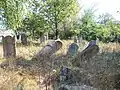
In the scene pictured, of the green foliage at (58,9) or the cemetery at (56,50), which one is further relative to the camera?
the green foliage at (58,9)

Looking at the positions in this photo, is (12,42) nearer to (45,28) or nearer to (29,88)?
(29,88)

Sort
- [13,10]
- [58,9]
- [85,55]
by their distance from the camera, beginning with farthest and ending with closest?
[58,9], [13,10], [85,55]

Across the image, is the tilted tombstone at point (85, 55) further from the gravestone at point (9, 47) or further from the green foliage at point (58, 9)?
the green foliage at point (58, 9)

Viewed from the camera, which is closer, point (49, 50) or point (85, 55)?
point (85, 55)

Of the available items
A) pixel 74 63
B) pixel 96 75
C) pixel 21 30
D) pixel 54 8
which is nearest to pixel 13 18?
pixel 54 8

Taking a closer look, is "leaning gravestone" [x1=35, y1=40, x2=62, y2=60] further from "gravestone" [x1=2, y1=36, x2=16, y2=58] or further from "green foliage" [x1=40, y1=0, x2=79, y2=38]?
"green foliage" [x1=40, y1=0, x2=79, y2=38]

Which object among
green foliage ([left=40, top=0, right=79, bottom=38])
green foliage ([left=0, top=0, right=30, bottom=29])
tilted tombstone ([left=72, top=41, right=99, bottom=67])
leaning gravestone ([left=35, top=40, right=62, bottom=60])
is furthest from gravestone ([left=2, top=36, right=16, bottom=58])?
green foliage ([left=40, top=0, right=79, bottom=38])

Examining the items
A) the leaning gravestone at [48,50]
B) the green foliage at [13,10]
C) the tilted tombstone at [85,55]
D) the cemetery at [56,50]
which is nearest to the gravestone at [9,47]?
the cemetery at [56,50]

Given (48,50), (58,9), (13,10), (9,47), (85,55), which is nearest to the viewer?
(85,55)

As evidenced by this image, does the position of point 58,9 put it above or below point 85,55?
above

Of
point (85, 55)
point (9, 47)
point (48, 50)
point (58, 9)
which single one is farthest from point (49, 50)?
point (58, 9)

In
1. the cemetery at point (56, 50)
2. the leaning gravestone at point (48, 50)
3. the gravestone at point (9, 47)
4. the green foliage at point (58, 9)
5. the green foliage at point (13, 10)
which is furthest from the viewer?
the green foliage at point (58, 9)

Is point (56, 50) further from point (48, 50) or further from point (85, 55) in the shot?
point (85, 55)

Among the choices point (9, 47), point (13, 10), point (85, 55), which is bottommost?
point (85, 55)
